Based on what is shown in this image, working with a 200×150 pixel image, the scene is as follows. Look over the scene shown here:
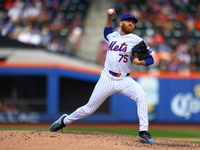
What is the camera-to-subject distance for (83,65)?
13.4 meters

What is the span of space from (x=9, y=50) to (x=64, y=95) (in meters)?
2.42

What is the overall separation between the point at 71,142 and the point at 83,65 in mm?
8743

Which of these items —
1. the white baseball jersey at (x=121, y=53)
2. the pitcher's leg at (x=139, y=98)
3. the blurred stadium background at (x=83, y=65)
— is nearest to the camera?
the pitcher's leg at (x=139, y=98)

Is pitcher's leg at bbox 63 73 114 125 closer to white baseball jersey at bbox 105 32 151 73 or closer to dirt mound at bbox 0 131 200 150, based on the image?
white baseball jersey at bbox 105 32 151 73

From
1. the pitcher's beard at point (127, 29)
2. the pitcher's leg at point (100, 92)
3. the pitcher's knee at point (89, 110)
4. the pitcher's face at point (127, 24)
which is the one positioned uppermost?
the pitcher's face at point (127, 24)

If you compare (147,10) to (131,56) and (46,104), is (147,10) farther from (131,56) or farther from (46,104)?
(131,56)

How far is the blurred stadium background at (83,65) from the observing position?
42.2 ft

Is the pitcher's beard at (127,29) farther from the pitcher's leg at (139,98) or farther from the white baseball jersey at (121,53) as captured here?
the pitcher's leg at (139,98)

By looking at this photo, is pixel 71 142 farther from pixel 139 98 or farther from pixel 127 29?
pixel 127 29

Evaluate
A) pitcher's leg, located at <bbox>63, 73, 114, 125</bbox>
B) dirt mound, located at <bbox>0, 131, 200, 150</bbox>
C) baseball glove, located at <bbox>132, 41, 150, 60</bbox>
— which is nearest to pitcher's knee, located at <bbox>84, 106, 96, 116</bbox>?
pitcher's leg, located at <bbox>63, 73, 114, 125</bbox>

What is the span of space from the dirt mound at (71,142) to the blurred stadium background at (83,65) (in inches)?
286

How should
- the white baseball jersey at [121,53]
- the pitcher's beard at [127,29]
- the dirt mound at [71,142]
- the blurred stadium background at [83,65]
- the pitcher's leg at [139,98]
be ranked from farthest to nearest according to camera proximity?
1. the blurred stadium background at [83,65]
2. the pitcher's beard at [127,29]
3. the white baseball jersey at [121,53]
4. the pitcher's leg at [139,98]
5. the dirt mound at [71,142]

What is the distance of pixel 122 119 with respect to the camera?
12961 millimetres

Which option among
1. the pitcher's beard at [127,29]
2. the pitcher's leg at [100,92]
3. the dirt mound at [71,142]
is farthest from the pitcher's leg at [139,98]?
the pitcher's beard at [127,29]
